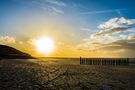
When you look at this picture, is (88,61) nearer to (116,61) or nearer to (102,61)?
(102,61)

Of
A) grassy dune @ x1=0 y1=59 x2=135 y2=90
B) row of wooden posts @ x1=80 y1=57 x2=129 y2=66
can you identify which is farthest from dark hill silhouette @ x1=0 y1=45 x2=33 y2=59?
grassy dune @ x1=0 y1=59 x2=135 y2=90

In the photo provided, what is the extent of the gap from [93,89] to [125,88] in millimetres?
3131

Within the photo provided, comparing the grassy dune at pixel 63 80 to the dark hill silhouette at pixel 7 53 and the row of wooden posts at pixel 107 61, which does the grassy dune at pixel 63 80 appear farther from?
the dark hill silhouette at pixel 7 53

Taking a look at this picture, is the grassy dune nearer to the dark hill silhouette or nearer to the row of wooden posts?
the row of wooden posts

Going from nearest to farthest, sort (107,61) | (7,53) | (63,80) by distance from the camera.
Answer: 1. (63,80)
2. (107,61)
3. (7,53)

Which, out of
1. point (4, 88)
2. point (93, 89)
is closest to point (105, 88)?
point (93, 89)

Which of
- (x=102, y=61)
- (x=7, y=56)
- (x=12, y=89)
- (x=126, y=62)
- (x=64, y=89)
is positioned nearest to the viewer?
(x=12, y=89)

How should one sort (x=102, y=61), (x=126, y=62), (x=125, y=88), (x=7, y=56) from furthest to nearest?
1. (x=7, y=56)
2. (x=102, y=61)
3. (x=126, y=62)
4. (x=125, y=88)

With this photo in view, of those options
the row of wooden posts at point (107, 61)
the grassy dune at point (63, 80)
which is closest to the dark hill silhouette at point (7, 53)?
the row of wooden posts at point (107, 61)

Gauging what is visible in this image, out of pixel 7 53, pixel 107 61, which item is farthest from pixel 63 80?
pixel 7 53

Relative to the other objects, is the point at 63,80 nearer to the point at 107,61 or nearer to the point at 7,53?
the point at 107,61

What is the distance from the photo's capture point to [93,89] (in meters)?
15.6

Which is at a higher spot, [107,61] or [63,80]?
[107,61]

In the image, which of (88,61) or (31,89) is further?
(88,61)
